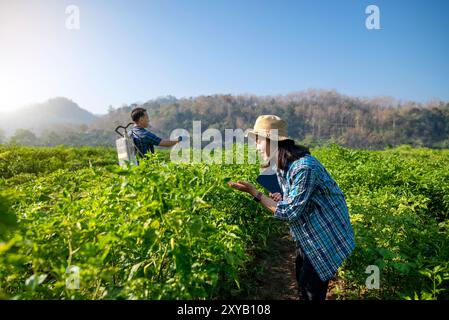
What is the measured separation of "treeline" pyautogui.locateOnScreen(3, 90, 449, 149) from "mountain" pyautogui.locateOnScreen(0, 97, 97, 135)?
2476 centimetres

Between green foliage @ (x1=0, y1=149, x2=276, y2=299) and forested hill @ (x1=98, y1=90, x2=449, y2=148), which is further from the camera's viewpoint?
forested hill @ (x1=98, y1=90, x2=449, y2=148)

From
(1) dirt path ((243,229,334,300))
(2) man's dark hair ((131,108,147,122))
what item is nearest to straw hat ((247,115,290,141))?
(1) dirt path ((243,229,334,300))

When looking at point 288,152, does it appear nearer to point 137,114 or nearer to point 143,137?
point 143,137

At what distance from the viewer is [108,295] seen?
150 centimetres

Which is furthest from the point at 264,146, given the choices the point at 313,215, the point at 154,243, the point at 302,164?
the point at 154,243

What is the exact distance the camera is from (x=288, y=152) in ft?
7.82

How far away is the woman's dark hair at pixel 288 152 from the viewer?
2.37 meters

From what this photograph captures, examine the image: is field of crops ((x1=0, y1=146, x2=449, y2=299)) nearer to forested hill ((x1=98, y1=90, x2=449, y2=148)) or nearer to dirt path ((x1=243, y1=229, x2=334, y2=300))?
dirt path ((x1=243, y1=229, x2=334, y2=300))

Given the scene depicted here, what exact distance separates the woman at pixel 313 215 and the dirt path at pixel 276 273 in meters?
0.95

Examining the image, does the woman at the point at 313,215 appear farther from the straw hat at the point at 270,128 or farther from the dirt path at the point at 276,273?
the dirt path at the point at 276,273

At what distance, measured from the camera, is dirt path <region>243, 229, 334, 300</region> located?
330 cm

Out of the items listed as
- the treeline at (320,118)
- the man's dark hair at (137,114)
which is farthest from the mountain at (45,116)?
the man's dark hair at (137,114)
